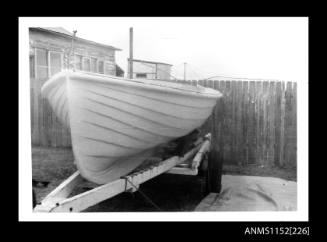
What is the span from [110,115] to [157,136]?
0.98 meters

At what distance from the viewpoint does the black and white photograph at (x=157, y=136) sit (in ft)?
12.5

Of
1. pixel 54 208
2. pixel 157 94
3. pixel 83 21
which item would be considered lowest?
pixel 54 208

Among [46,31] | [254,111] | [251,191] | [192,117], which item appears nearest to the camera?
[192,117]

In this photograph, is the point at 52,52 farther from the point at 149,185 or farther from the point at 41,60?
the point at 149,185

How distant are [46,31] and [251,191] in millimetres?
5811

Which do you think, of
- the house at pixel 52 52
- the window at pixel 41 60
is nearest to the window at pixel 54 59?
the house at pixel 52 52

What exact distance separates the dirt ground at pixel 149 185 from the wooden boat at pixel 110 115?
21.5 inches

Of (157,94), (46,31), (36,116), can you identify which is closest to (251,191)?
(157,94)

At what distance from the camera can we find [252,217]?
396cm

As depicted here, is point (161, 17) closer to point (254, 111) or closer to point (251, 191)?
point (251, 191)

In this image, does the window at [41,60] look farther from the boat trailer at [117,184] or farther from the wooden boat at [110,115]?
the wooden boat at [110,115]

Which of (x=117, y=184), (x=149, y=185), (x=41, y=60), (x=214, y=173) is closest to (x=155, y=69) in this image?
(x=149, y=185)

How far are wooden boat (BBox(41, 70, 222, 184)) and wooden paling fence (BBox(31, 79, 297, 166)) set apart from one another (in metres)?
3.24

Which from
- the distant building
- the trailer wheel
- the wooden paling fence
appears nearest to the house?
the distant building
